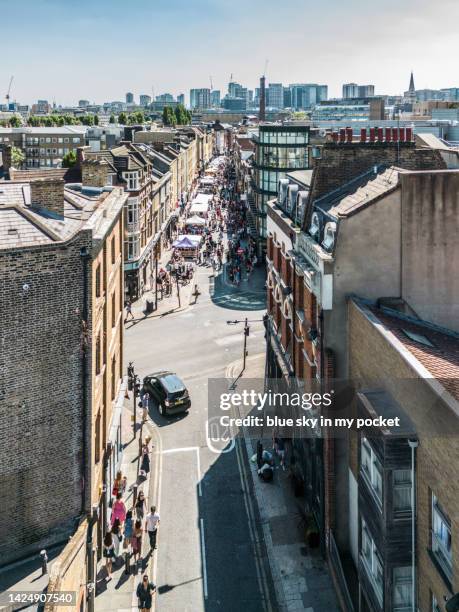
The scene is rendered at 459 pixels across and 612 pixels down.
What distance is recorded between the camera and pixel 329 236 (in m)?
21.2

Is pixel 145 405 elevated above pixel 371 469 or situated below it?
below

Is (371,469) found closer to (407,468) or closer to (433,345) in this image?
(407,468)

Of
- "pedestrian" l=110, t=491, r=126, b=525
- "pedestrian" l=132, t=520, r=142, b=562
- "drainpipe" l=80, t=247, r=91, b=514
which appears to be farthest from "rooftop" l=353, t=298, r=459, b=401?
"pedestrian" l=110, t=491, r=126, b=525

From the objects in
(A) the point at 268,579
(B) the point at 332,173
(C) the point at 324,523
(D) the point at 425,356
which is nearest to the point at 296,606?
(A) the point at 268,579

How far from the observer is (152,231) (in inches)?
2502

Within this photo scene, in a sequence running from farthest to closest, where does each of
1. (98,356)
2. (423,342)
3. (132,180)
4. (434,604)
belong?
(132,180), (98,356), (423,342), (434,604)

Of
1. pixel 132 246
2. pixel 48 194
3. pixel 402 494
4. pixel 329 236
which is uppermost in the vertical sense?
pixel 48 194

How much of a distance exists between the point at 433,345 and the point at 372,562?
640cm

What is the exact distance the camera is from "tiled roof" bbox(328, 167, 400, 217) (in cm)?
2034

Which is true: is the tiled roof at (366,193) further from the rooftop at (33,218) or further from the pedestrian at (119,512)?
the pedestrian at (119,512)

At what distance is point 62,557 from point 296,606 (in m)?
8.01

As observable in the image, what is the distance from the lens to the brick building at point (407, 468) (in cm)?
1312

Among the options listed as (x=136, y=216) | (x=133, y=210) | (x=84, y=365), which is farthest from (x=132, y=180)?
(x=84, y=365)

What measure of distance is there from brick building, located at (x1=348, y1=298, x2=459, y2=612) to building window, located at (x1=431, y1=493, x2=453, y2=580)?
21 mm
